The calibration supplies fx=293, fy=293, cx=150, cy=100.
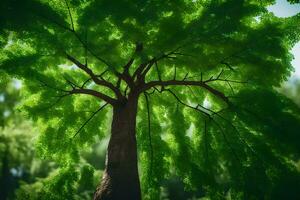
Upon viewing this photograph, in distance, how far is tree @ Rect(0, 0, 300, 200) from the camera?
5477mm

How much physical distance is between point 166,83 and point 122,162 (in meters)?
2.20

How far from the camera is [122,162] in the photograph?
627 cm

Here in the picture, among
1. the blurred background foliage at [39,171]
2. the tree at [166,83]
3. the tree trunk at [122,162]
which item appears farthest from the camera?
the blurred background foliage at [39,171]

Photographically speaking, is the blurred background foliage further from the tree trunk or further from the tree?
the tree trunk

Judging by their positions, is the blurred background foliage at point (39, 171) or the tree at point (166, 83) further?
the blurred background foliage at point (39, 171)

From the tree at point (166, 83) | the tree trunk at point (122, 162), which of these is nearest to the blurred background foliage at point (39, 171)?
the tree at point (166, 83)

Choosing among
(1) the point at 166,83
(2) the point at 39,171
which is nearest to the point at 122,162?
(1) the point at 166,83

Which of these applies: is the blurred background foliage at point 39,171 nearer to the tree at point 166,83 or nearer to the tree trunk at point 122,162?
the tree at point 166,83

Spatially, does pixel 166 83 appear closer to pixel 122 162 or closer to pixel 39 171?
pixel 122 162

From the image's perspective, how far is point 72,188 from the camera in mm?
7137

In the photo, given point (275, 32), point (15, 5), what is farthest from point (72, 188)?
point (275, 32)

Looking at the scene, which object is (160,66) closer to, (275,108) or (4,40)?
(275,108)

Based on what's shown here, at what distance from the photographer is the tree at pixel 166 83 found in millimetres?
5477

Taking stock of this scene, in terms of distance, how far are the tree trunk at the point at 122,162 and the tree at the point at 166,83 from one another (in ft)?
0.07
